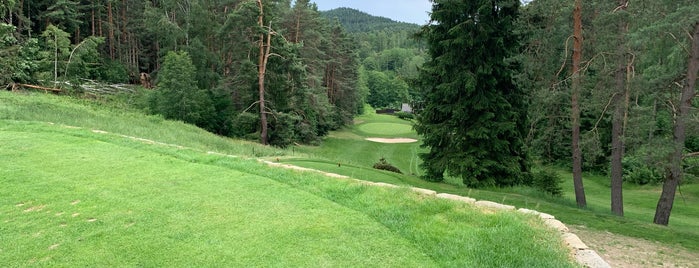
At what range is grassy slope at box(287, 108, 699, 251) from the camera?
8.38 metres

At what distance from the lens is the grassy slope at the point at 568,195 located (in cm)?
838

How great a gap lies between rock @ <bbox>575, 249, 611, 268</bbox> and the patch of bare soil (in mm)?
1482

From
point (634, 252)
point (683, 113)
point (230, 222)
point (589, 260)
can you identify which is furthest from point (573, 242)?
point (683, 113)

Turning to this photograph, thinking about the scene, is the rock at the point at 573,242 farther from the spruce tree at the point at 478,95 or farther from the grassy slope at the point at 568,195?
the spruce tree at the point at 478,95

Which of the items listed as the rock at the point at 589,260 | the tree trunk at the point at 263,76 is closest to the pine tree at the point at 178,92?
the tree trunk at the point at 263,76

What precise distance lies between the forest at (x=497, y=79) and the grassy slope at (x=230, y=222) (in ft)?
23.1

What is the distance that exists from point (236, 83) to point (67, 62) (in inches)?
391

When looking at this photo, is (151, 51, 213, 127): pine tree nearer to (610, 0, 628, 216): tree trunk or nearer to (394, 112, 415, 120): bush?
(610, 0, 628, 216): tree trunk

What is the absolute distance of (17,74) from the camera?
66.6ft

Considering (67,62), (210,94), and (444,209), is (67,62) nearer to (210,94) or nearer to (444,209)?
(210,94)

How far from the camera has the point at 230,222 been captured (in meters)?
4.92

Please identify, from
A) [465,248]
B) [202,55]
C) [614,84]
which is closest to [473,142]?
[614,84]

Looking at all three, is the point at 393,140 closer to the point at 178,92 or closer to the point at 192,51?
the point at 192,51

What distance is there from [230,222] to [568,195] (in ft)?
61.9
